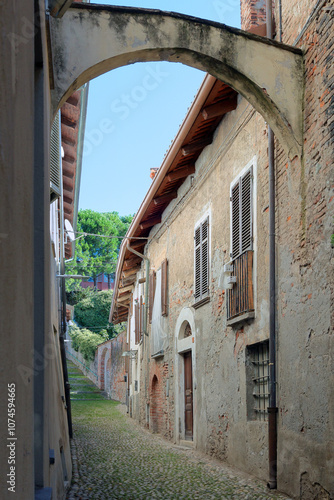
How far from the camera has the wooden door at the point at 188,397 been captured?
13.1m

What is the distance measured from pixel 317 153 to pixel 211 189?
4.93 metres

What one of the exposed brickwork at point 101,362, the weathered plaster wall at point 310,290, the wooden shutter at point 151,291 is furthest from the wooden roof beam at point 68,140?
the exposed brickwork at point 101,362

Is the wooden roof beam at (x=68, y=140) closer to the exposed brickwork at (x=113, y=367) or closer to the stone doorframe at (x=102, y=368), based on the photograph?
the exposed brickwork at (x=113, y=367)

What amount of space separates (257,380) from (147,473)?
206cm

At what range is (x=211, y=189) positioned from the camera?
38.2 ft

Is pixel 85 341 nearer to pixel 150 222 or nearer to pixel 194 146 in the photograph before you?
pixel 150 222

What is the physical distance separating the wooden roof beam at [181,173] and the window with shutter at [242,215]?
296 cm

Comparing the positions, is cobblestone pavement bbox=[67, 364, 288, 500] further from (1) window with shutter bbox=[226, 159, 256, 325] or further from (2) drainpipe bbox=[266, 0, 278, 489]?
(1) window with shutter bbox=[226, 159, 256, 325]

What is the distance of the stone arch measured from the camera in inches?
271

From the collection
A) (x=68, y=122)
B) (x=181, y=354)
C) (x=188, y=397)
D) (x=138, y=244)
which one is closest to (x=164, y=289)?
(x=181, y=354)

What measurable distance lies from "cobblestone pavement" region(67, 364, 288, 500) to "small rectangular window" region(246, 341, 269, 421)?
88cm
